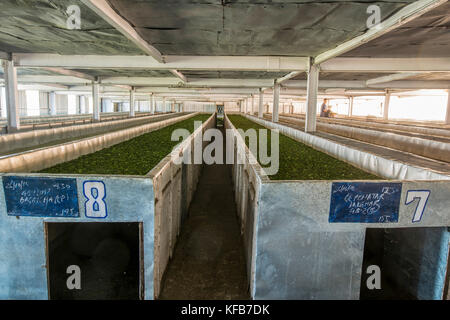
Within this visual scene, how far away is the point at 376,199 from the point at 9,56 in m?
10.9

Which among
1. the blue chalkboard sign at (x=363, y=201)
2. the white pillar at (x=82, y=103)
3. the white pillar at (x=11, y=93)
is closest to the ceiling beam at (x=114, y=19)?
the blue chalkboard sign at (x=363, y=201)

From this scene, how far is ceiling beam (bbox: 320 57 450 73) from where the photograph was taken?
9133mm

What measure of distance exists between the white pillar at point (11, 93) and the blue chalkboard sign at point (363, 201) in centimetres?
1043

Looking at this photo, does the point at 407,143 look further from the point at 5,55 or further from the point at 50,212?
the point at 5,55

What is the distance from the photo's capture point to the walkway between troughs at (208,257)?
11.6 feet

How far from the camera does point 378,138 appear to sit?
10.8 meters

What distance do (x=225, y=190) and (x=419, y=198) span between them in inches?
211

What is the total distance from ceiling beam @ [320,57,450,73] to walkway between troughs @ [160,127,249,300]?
5.75 m

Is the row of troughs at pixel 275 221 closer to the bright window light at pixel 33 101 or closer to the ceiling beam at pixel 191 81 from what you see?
the ceiling beam at pixel 191 81

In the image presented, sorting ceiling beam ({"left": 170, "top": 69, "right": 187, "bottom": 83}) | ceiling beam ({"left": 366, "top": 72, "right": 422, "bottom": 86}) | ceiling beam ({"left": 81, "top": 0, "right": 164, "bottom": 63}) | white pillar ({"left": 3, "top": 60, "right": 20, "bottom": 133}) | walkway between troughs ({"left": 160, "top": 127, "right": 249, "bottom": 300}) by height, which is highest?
ceiling beam ({"left": 366, "top": 72, "right": 422, "bottom": 86})

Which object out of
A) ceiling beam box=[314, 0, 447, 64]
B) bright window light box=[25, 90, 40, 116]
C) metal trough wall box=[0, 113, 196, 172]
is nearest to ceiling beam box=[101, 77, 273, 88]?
metal trough wall box=[0, 113, 196, 172]

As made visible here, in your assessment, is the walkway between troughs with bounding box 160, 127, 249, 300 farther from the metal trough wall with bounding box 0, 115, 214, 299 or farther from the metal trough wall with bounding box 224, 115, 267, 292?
the metal trough wall with bounding box 0, 115, 214, 299

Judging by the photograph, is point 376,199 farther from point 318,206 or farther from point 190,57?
point 190,57
